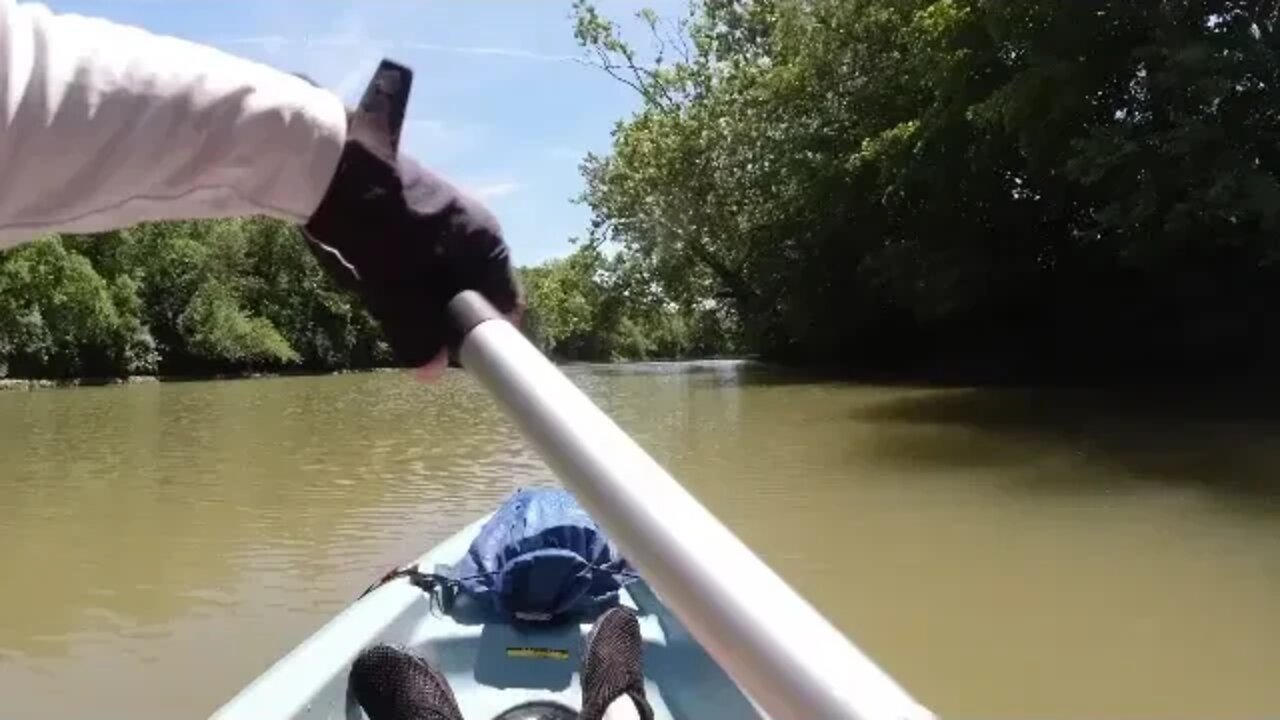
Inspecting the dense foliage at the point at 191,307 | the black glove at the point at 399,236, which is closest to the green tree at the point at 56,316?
the dense foliage at the point at 191,307

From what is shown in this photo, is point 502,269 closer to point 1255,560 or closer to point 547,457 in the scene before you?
point 547,457

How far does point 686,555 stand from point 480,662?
95.8 inches

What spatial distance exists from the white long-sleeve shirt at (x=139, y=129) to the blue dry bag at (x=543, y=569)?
244 centimetres

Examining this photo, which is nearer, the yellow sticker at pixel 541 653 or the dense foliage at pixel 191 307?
the yellow sticker at pixel 541 653

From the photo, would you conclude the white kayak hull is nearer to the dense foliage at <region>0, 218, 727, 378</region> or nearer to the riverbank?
the dense foliage at <region>0, 218, 727, 378</region>

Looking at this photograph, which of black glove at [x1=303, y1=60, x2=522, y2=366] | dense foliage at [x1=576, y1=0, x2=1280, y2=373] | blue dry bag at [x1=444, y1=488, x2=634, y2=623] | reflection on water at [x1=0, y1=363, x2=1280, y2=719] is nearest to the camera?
black glove at [x1=303, y1=60, x2=522, y2=366]


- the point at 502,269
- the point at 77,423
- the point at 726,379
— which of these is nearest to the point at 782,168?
the point at 726,379

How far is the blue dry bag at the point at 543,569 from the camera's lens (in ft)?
10.1

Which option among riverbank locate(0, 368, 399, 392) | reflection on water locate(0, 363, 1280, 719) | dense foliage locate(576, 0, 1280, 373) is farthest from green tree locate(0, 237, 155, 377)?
reflection on water locate(0, 363, 1280, 719)

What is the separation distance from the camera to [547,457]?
731mm

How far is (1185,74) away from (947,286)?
20.8ft

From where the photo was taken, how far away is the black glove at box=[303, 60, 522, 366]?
729 mm

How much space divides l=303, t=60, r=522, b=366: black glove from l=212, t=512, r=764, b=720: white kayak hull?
176 cm

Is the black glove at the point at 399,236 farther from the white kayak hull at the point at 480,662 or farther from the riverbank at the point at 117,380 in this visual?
the riverbank at the point at 117,380
